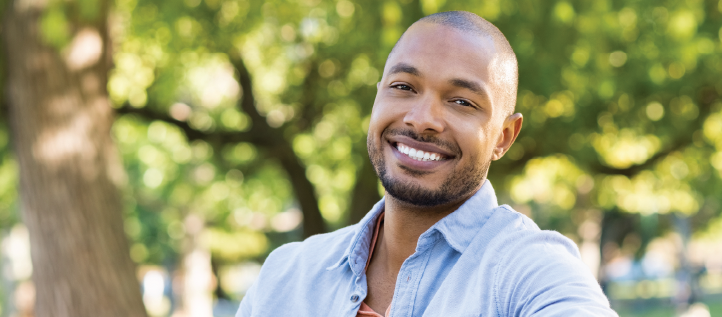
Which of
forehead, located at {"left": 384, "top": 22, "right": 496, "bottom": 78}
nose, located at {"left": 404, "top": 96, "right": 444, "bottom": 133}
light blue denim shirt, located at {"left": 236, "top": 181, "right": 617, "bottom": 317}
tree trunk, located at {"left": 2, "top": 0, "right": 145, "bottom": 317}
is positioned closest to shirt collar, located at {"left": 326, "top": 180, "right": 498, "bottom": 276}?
light blue denim shirt, located at {"left": 236, "top": 181, "right": 617, "bottom": 317}

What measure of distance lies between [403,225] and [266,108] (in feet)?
26.7

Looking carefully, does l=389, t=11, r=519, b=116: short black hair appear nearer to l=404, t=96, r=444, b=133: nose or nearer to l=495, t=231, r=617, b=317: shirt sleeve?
l=404, t=96, r=444, b=133: nose

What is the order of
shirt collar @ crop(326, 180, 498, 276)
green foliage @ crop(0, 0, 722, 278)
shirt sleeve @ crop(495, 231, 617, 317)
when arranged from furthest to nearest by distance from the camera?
1. green foliage @ crop(0, 0, 722, 278)
2. shirt collar @ crop(326, 180, 498, 276)
3. shirt sleeve @ crop(495, 231, 617, 317)

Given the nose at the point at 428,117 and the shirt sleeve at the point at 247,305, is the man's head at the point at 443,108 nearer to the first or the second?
the nose at the point at 428,117

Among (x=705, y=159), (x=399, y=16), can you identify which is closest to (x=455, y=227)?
(x=399, y=16)

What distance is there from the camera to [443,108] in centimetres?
184

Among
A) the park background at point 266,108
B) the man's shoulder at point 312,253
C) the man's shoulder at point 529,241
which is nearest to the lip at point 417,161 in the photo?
the man's shoulder at point 529,241

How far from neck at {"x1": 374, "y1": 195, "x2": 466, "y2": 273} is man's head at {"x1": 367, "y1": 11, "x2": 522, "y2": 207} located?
0.05 meters

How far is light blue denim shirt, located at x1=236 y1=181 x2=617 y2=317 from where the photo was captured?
1513 millimetres

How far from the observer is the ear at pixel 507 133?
2.00 m

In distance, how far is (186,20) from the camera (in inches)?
285

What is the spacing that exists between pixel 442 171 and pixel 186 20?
5910mm

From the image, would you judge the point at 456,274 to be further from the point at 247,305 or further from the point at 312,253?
the point at 247,305

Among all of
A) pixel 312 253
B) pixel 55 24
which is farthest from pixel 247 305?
pixel 55 24
